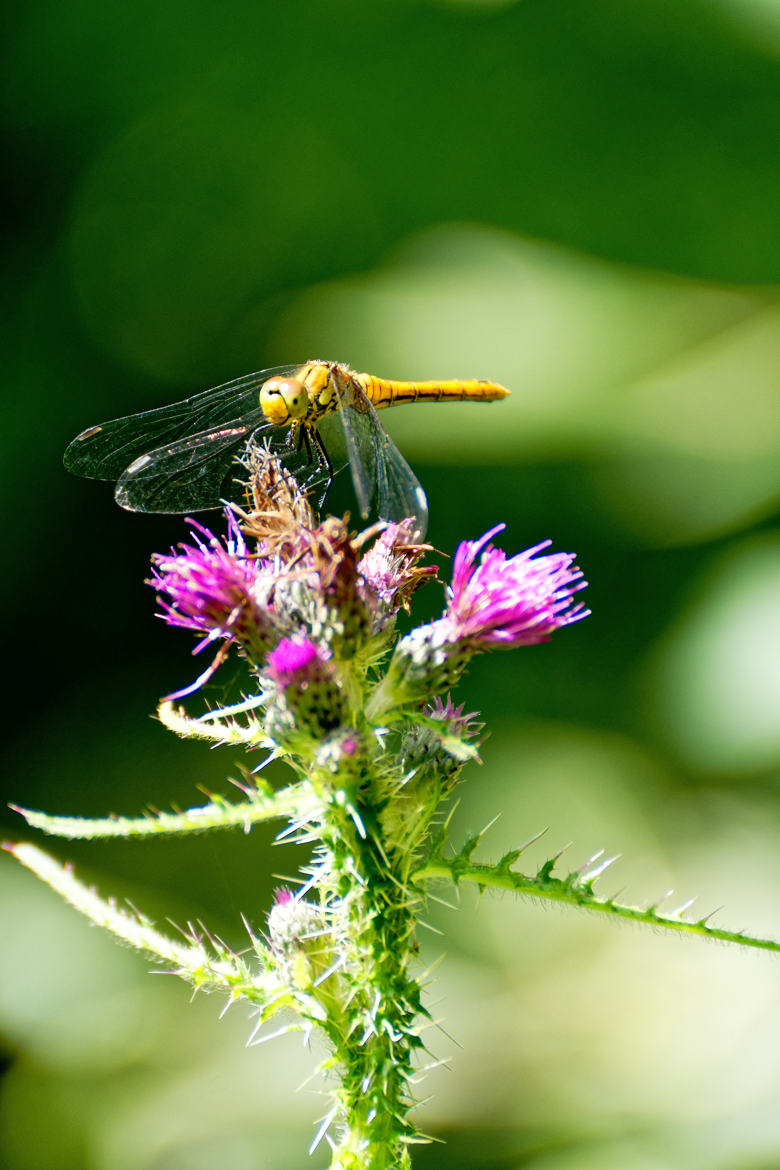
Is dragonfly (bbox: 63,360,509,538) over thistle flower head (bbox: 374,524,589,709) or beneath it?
over

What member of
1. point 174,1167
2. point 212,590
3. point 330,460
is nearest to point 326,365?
point 330,460

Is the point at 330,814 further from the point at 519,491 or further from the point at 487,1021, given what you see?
the point at 519,491

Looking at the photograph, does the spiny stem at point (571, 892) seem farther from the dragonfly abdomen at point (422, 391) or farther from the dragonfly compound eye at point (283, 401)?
the dragonfly abdomen at point (422, 391)


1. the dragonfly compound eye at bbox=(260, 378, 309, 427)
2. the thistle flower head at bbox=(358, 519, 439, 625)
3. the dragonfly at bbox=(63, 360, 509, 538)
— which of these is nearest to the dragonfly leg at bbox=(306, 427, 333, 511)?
the dragonfly at bbox=(63, 360, 509, 538)

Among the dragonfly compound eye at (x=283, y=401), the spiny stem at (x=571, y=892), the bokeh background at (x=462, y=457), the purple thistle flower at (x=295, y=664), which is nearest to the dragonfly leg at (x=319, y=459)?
the dragonfly compound eye at (x=283, y=401)

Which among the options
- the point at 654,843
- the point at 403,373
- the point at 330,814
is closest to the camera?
the point at 330,814

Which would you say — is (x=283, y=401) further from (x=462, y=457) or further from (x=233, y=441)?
(x=462, y=457)

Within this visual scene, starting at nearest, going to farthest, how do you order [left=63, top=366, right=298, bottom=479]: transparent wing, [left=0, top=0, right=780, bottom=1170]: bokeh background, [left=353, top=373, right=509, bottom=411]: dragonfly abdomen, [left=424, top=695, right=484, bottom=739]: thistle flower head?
[left=424, top=695, right=484, bottom=739]: thistle flower head < [left=63, top=366, right=298, bottom=479]: transparent wing < [left=353, top=373, right=509, bottom=411]: dragonfly abdomen < [left=0, top=0, right=780, bottom=1170]: bokeh background

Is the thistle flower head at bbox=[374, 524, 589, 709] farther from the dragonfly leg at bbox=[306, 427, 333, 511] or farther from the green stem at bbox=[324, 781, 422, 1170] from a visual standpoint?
the dragonfly leg at bbox=[306, 427, 333, 511]
